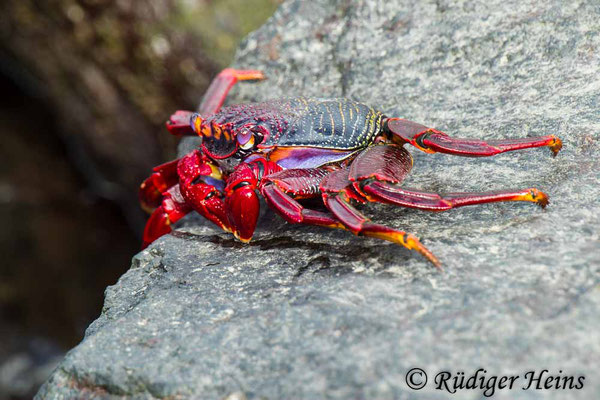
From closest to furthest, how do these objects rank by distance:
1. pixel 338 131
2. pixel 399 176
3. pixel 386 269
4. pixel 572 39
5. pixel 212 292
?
pixel 386 269, pixel 212 292, pixel 399 176, pixel 338 131, pixel 572 39

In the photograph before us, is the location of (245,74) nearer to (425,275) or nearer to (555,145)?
(555,145)

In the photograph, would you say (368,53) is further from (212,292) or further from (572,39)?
(212,292)

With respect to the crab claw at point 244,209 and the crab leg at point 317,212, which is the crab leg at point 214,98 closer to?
the crab claw at point 244,209

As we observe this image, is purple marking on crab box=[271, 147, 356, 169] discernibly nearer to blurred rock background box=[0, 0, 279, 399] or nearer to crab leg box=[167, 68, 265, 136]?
crab leg box=[167, 68, 265, 136]

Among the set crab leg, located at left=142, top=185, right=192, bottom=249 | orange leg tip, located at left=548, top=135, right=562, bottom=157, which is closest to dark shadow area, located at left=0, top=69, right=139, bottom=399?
crab leg, located at left=142, top=185, right=192, bottom=249

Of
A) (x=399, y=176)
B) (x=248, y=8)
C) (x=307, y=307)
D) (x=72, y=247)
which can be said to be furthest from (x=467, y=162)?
(x=72, y=247)

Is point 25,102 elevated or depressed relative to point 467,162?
elevated
